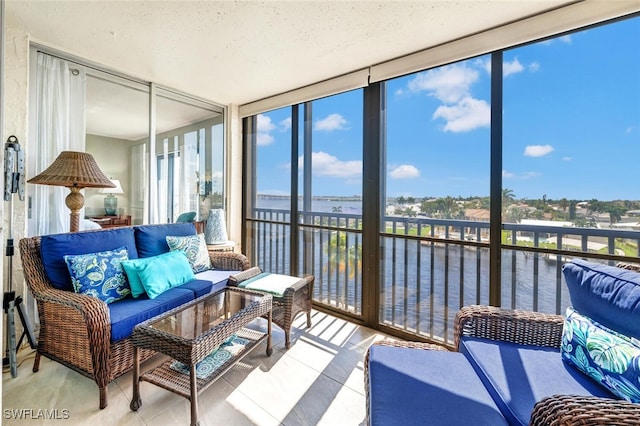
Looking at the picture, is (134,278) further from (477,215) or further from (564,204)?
(564,204)

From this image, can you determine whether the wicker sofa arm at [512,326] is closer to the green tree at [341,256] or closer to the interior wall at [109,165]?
the green tree at [341,256]

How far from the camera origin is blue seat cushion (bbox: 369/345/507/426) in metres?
1.06

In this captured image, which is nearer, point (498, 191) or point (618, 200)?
point (618, 200)

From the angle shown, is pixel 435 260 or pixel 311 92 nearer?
pixel 435 260

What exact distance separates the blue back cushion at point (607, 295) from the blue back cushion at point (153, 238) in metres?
2.96

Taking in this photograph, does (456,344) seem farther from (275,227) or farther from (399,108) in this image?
(275,227)

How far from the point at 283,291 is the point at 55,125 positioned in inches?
96.2

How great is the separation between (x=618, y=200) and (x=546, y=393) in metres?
1.40

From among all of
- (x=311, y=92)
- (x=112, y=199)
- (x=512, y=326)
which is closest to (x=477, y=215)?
(x=512, y=326)

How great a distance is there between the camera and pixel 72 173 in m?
2.19

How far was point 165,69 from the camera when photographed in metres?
2.82

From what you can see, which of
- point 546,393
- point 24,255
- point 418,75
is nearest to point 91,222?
point 24,255

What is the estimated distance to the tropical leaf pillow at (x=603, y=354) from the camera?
105 cm

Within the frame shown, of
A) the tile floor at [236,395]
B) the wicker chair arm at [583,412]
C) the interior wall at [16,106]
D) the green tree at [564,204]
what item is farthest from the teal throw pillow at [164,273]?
the green tree at [564,204]
